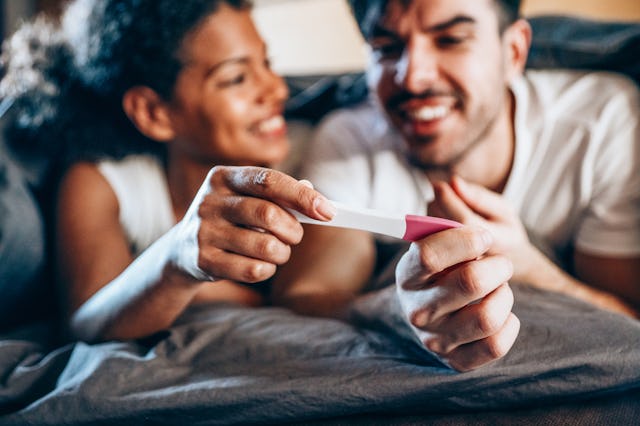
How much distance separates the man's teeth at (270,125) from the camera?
3.24 feet

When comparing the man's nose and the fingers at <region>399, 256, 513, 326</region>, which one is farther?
the man's nose

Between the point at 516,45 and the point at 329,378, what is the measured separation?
0.78 meters

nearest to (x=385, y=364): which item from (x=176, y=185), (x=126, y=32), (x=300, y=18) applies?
(x=176, y=185)

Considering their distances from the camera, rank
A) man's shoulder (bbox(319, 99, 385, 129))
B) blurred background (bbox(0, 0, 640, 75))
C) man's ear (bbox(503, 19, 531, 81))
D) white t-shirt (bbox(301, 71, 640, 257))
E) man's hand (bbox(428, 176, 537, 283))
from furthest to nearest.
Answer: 1. blurred background (bbox(0, 0, 640, 75))
2. man's shoulder (bbox(319, 99, 385, 129))
3. man's ear (bbox(503, 19, 531, 81))
4. white t-shirt (bbox(301, 71, 640, 257))
5. man's hand (bbox(428, 176, 537, 283))

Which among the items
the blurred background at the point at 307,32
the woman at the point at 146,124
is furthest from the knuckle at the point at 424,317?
the blurred background at the point at 307,32

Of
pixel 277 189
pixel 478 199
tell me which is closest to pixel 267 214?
pixel 277 189

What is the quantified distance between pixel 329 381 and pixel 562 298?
0.32 metres

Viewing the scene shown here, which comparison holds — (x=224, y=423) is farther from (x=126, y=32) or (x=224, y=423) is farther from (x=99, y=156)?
(x=126, y=32)

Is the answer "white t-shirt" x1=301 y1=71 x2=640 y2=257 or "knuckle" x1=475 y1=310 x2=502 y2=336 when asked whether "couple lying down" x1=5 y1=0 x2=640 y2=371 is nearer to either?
"white t-shirt" x1=301 y1=71 x2=640 y2=257

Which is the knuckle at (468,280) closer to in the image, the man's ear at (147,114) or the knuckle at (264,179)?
the knuckle at (264,179)

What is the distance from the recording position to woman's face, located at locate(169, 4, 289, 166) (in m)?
0.95

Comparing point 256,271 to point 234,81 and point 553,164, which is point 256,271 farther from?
point 553,164

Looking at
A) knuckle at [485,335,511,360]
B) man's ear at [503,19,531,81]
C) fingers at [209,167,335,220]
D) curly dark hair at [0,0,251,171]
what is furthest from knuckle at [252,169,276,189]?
man's ear at [503,19,531,81]

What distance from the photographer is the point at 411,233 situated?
496 millimetres
